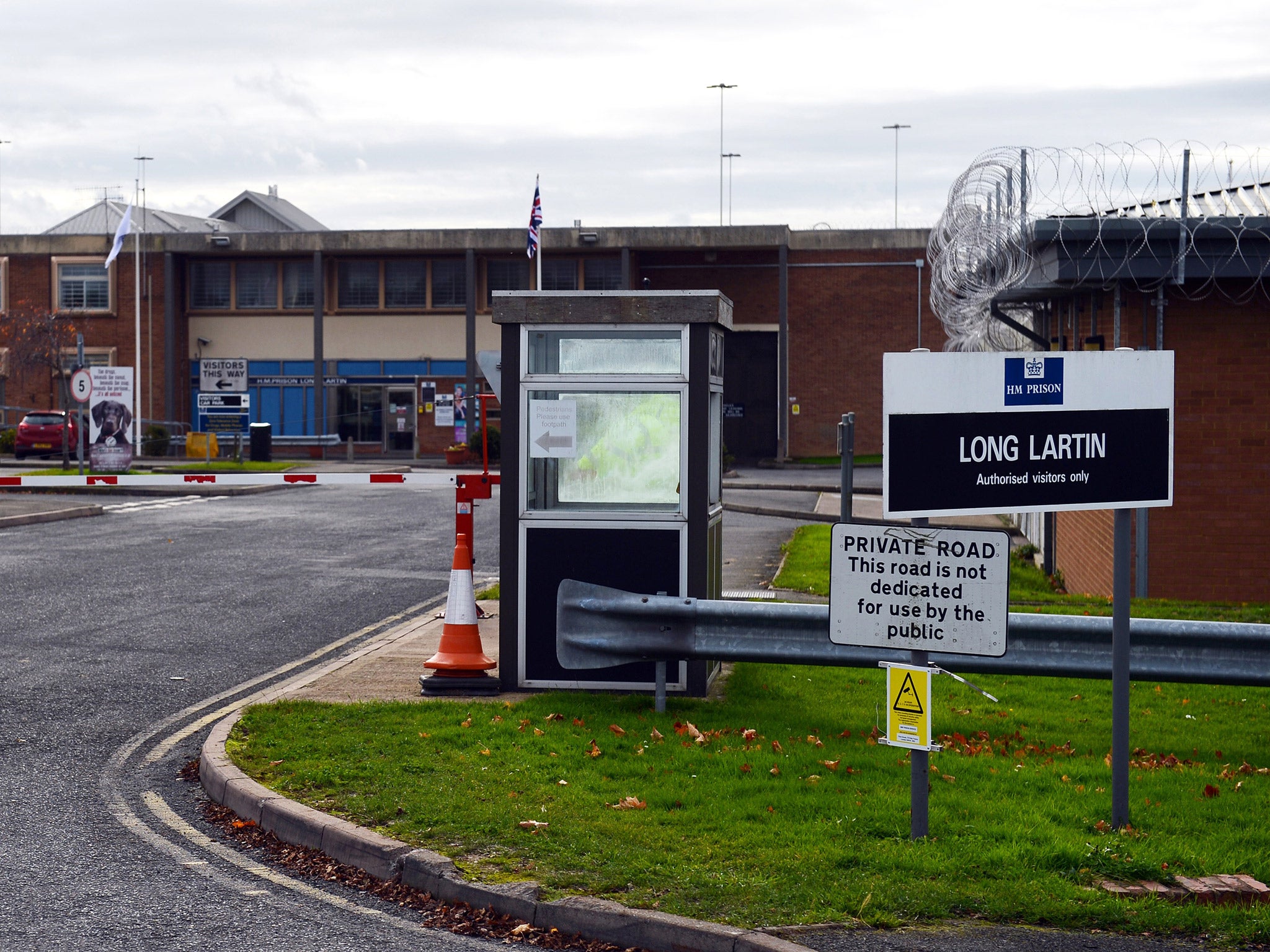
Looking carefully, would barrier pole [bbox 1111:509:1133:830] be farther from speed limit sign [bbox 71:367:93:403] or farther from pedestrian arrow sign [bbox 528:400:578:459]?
speed limit sign [bbox 71:367:93:403]

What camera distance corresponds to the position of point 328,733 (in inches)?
310

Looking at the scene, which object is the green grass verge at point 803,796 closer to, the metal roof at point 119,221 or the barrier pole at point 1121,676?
the barrier pole at point 1121,676

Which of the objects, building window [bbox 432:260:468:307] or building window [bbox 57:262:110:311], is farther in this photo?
building window [bbox 57:262:110:311]

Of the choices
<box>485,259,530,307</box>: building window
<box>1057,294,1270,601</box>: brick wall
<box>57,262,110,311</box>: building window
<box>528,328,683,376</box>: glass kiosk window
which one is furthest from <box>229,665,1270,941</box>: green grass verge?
<box>57,262,110,311</box>: building window

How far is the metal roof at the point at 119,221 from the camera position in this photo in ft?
194

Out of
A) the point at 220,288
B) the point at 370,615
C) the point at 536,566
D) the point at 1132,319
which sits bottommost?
the point at 370,615

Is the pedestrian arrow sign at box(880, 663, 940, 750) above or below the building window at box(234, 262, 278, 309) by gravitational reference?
below

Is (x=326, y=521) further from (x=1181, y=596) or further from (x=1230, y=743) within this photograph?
(x=1230, y=743)

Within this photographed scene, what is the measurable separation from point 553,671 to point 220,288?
44085 mm

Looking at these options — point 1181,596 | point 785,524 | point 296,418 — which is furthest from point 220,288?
point 1181,596

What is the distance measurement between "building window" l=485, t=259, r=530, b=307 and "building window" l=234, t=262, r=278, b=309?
7.64 m

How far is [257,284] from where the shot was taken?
49.8 metres

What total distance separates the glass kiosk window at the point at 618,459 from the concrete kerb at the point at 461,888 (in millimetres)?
2859

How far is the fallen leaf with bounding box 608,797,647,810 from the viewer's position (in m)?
6.31
